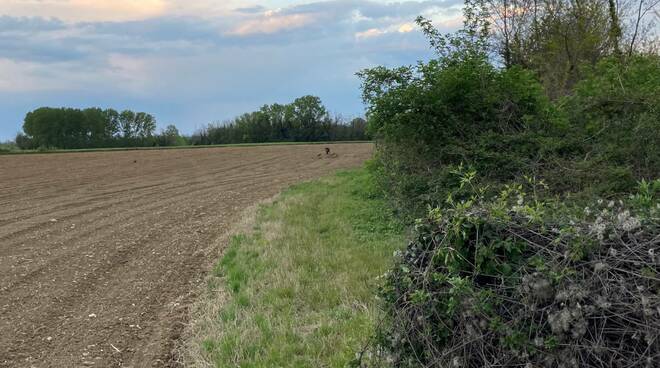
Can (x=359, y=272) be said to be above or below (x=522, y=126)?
below

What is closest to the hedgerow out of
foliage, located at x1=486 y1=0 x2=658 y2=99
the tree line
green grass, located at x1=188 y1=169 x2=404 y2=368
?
green grass, located at x1=188 y1=169 x2=404 y2=368

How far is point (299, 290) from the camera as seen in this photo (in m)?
6.11

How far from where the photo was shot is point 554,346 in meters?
2.30

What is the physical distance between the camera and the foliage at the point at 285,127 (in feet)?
275

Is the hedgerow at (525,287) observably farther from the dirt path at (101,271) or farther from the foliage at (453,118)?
the foliage at (453,118)

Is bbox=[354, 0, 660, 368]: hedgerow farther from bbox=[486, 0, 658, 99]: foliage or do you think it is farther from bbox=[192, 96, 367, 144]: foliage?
bbox=[192, 96, 367, 144]: foliage

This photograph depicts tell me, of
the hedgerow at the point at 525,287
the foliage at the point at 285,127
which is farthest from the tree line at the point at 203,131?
the hedgerow at the point at 525,287

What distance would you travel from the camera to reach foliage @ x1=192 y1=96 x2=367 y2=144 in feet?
275

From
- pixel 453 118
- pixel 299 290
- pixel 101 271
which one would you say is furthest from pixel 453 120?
pixel 101 271

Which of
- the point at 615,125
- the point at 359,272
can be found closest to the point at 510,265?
the point at 359,272

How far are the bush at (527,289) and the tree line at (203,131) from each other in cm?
7632

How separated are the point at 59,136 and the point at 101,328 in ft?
285

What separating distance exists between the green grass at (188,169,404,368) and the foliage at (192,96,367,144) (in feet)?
233

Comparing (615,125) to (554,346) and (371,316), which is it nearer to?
(371,316)
